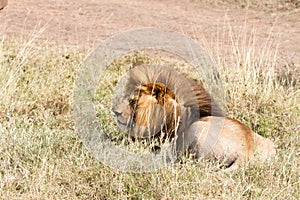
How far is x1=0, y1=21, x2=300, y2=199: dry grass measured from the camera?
3.36m

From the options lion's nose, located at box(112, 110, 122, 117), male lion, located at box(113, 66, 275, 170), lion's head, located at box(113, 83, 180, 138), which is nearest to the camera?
male lion, located at box(113, 66, 275, 170)

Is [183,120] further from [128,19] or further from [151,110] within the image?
[128,19]

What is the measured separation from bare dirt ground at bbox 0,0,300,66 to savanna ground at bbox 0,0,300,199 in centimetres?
3

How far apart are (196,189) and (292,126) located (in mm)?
1392

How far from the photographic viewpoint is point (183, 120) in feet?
13.1

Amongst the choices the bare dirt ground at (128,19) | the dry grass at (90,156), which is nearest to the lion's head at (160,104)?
the dry grass at (90,156)

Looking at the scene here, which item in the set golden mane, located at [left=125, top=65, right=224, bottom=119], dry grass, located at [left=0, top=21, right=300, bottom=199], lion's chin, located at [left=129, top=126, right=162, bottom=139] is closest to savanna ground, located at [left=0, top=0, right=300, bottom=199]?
dry grass, located at [left=0, top=21, right=300, bottom=199]

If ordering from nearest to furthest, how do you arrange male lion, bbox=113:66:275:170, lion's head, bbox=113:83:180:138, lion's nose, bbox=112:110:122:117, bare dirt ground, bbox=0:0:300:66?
1. male lion, bbox=113:66:275:170
2. lion's head, bbox=113:83:180:138
3. lion's nose, bbox=112:110:122:117
4. bare dirt ground, bbox=0:0:300:66

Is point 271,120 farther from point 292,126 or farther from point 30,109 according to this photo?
point 30,109

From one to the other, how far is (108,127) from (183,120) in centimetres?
Answer: 64

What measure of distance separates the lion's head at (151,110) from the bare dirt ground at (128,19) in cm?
363

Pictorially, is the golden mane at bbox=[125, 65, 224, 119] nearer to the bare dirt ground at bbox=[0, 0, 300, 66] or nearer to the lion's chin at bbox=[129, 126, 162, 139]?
the lion's chin at bbox=[129, 126, 162, 139]

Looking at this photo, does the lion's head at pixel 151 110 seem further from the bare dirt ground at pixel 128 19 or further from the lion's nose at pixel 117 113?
the bare dirt ground at pixel 128 19

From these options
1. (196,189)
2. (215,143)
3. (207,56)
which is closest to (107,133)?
(215,143)
